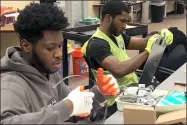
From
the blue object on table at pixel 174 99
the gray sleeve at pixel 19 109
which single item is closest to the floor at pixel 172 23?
the blue object on table at pixel 174 99

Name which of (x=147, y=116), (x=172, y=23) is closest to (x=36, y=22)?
(x=147, y=116)

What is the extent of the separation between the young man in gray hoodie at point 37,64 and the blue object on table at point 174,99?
33 cm

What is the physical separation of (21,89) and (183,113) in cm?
63

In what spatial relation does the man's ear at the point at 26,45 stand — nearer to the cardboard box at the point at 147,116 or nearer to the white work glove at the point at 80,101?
the white work glove at the point at 80,101

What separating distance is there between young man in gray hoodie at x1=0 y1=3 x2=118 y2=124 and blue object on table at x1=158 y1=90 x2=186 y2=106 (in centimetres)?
33

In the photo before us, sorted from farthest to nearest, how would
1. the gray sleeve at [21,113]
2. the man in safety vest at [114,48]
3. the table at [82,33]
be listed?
the table at [82,33]
the man in safety vest at [114,48]
the gray sleeve at [21,113]

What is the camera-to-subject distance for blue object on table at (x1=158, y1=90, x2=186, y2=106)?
1391mm

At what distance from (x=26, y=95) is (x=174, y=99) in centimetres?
64

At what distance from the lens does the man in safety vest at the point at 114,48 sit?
2117mm

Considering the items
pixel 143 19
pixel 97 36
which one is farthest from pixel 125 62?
pixel 143 19

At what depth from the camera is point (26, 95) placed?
48.9 inches

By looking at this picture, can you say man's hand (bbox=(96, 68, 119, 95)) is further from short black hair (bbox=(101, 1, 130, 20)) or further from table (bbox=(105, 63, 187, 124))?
short black hair (bbox=(101, 1, 130, 20))

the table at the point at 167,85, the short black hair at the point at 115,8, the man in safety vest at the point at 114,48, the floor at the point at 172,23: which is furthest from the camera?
the floor at the point at 172,23

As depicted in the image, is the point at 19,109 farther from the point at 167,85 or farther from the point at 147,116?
the point at 167,85
